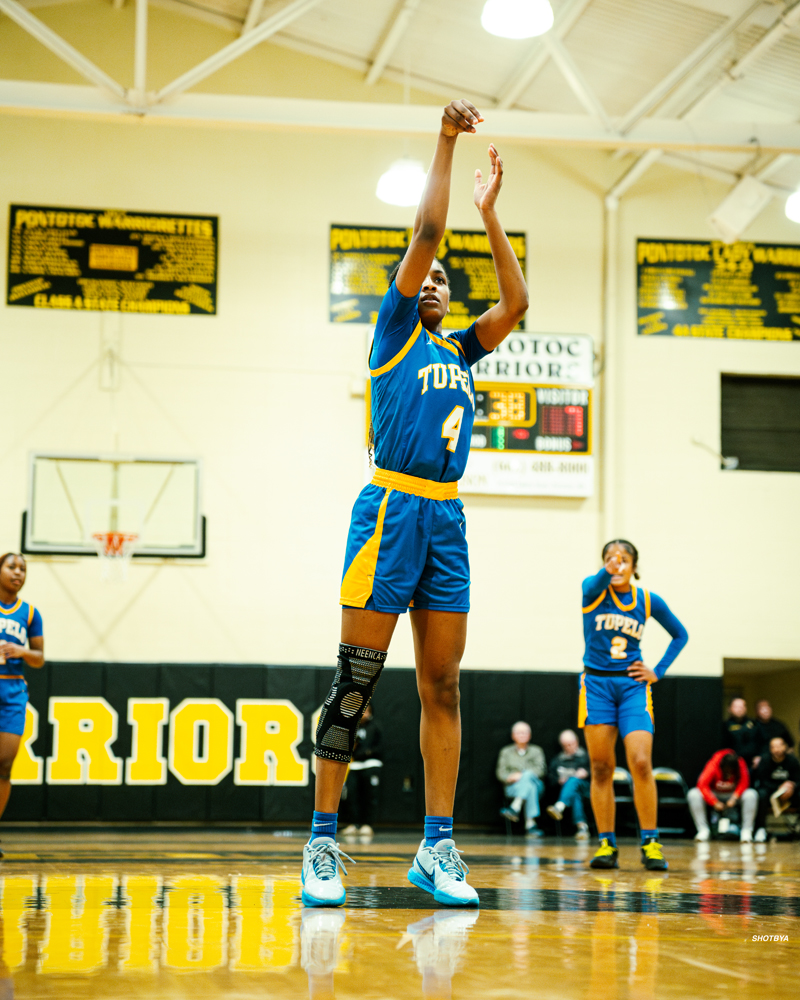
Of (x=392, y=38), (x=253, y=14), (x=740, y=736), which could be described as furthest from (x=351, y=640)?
(x=253, y=14)

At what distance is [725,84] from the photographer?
36.2ft

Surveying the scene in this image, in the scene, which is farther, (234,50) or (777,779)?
(777,779)

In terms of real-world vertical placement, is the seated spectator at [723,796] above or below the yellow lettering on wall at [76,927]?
below

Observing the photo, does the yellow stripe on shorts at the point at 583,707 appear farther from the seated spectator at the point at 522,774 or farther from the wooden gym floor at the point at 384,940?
the seated spectator at the point at 522,774

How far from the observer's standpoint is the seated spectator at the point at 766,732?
12.2m

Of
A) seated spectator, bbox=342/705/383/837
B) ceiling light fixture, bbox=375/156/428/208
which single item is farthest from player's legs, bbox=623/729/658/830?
ceiling light fixture, bbox=375/156/428/208

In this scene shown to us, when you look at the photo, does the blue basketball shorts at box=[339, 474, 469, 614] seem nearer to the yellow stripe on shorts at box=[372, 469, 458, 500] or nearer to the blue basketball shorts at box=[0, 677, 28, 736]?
the yellow stripe on shorts at box=[372, 469, 458, 500]

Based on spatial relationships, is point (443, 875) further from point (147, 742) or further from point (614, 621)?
point (147, 742)

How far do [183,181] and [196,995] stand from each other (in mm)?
12000

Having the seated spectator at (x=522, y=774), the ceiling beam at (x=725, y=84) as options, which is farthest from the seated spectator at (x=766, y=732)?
the ceiling beam at (x=725, y=84)

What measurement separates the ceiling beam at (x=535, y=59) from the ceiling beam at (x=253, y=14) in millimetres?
2893

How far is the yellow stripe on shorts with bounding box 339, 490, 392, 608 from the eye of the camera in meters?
3.30

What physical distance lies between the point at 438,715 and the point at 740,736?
9.87 metres

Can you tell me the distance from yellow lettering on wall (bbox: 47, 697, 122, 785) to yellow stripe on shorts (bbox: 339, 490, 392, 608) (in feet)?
30.1
